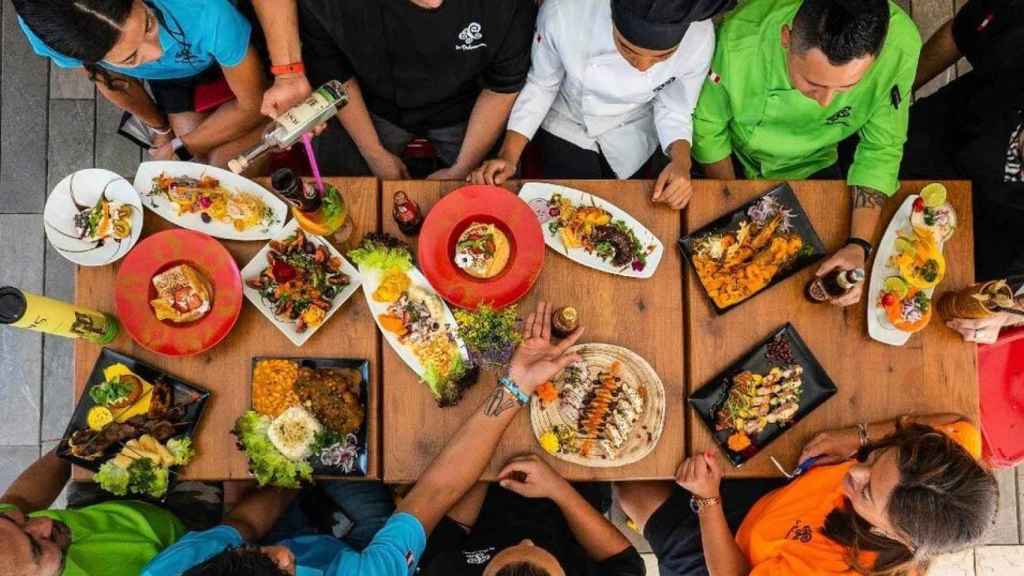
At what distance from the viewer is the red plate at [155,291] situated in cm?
207

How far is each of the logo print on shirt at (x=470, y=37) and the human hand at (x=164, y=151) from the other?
1253mm

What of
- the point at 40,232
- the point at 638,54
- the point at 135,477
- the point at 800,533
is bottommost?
the point at 40,232

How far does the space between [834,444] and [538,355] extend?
0.98m

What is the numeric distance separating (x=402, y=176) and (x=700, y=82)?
117 centimetres

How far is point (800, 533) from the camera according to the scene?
221cm

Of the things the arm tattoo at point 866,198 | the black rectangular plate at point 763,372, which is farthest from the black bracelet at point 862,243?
the black rectangular plate at point 763,372

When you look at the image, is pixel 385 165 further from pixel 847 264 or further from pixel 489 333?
pixel 847 264

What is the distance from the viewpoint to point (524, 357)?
210 cm

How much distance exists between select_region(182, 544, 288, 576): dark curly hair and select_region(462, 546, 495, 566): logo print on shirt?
2.17ft

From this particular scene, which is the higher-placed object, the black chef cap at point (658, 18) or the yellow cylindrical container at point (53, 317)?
the black chef cap at point (658, 18)

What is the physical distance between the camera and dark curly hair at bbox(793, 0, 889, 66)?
190 centimetres

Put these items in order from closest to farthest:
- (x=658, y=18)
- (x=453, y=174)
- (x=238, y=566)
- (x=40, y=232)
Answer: (x=238, y=566) < (x=658, y=18) < (x=453, y=174) < (x=40, y=232)

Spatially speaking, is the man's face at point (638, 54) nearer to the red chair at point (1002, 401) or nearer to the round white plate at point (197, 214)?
the round white plate at point (197, 214)

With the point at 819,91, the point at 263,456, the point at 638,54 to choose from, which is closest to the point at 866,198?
the point at 819,91
